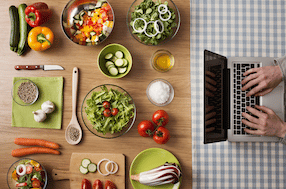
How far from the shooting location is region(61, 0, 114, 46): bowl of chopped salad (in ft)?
4.91

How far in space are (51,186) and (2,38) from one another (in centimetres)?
114

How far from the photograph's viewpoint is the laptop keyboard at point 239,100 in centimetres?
146

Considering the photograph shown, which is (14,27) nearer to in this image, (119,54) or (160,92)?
(119,54)

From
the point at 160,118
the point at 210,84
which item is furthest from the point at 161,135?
the point at 210,84

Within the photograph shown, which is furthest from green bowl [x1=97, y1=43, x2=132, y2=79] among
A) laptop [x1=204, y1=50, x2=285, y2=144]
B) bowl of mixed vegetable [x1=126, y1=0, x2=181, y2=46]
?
laptop [x1=204, y1=50, x2=285, y2=144]

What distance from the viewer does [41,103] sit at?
157cm

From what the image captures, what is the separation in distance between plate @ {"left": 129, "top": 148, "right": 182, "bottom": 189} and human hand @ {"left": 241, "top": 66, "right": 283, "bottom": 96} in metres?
0.70

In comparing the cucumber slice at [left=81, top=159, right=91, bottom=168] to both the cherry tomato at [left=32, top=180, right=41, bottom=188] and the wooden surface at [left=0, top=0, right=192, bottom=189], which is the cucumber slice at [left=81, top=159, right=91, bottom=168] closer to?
the wooden surface at [left=0, top=0, right=192, bottom=189]

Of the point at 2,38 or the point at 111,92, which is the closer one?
the point at 111,92

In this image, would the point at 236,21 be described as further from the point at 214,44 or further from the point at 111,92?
the point at 111,92

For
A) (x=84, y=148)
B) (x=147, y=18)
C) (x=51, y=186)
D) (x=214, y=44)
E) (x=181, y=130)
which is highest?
(x=147, y=18)

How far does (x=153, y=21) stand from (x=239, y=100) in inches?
31.1

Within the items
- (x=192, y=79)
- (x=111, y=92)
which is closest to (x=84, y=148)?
(x=111, y=92)

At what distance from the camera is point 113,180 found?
1.54 metres
